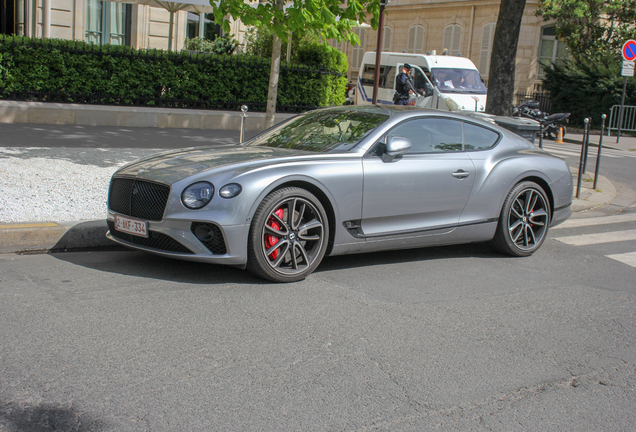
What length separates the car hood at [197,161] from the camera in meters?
4.96

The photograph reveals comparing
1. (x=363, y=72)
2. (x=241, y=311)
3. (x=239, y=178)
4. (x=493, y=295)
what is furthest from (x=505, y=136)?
(x=363, y=72)

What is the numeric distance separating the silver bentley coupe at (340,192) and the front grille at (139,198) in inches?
0.4

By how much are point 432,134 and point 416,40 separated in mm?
34217

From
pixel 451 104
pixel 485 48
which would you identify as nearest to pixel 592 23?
pixel 485 48

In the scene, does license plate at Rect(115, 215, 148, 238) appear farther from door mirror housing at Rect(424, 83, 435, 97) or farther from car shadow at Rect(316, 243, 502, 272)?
door mirror housing at Rect(424, 83, 435, 97)

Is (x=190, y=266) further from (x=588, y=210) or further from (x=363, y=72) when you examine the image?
(x=363, y=72)

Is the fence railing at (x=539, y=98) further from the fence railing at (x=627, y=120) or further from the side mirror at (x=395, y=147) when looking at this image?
the side mirror at (x=395, y=147)

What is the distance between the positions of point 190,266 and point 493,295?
2.40 metres

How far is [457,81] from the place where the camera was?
2153 cm

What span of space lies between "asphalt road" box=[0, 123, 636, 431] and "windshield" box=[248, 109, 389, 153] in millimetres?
1052

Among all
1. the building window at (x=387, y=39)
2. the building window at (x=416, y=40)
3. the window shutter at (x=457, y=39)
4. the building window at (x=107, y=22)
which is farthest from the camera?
the building window at (x=387, y=39)

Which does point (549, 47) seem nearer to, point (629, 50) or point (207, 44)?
point (629, 50)

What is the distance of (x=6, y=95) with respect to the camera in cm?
1320

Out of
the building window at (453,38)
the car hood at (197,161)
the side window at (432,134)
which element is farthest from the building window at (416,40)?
the car hood at (197,161)
